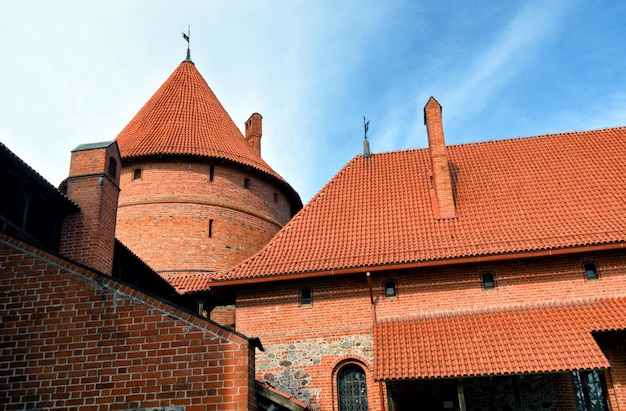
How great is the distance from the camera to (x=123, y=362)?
606 cm

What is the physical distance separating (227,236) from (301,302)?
6119 millimetres

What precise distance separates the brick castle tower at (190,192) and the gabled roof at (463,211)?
216 centimetres

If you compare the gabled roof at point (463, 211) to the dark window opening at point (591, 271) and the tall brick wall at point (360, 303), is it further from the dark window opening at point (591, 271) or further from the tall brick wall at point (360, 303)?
the dark window opening at point (591, 271)

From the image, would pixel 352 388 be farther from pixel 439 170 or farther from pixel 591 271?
pixel 439 170

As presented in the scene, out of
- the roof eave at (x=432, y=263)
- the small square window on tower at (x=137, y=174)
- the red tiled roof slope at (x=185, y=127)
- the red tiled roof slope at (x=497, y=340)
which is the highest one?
the red tiled roof slope at (x=185, y=127)

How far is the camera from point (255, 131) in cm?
2334

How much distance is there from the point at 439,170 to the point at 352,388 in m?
5.55

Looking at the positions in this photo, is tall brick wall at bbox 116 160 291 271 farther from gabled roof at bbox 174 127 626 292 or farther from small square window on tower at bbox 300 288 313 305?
small square window on tower at bbox 300 288 313 305

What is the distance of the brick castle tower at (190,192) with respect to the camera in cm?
1761

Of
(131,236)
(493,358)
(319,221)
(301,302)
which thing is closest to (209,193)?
(131,236)

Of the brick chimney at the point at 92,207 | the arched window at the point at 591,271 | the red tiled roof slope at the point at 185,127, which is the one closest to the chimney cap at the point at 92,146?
the brick chimney at the point at 92,207

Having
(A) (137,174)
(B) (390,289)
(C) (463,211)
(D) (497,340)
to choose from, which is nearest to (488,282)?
(D) (497,340)

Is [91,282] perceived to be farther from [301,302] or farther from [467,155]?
[467,155]

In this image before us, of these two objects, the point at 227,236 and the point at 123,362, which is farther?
the point at 227,236
